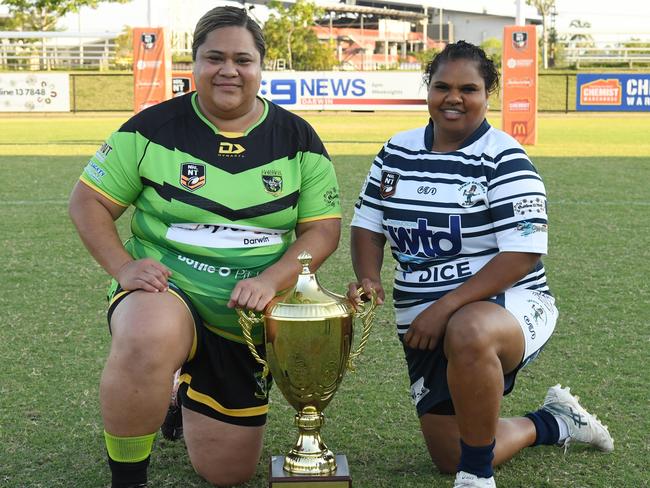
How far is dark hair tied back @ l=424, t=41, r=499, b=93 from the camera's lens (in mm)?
2592

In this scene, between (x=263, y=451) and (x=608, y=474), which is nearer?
(x=608, y=474)

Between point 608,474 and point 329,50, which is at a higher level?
point 329,50

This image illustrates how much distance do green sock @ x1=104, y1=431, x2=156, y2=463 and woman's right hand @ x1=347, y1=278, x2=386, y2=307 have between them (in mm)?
619

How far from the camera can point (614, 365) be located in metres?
3.81

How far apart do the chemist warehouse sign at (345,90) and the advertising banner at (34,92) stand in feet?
21.1

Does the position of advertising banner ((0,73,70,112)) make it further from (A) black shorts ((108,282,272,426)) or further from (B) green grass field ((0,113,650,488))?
(A) black shorts ((108,282,272,426))

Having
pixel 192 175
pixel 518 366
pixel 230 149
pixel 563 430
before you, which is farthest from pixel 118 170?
pixel 563 430

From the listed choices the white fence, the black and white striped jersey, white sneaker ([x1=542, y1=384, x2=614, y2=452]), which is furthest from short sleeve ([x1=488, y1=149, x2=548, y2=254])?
the white fence

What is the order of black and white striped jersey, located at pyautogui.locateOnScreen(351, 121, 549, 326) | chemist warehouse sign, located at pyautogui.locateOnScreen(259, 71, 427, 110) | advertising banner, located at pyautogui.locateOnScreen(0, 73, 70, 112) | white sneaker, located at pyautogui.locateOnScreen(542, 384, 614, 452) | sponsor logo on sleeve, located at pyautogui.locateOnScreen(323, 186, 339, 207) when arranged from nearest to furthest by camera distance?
black and white striped jersey, located at pyautogui.locateOnScreen(351, 121, 549, 326)
sponsor logo on sleeve, located at pyautogui.locateOnScreen(323, 186, 339, 207)
white sneaker, located at pyautogui.locateOnScreen(542, 384, 614, 452)
chemist warehouse sign, located at pyautogui.locateOnScreen(259, 71, 427, 110)
advertising banner, located at pyautogui.locateOnScreen(0, 73, 70, 112)

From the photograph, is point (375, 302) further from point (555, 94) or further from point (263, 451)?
point (555, 94)

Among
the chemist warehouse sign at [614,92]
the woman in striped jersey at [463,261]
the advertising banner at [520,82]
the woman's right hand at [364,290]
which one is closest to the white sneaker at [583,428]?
the woman in striped jersey at [463,261]

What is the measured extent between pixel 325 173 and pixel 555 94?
27.7 metres

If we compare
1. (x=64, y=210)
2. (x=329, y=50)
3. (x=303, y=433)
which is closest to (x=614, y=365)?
(x=303, y=433)

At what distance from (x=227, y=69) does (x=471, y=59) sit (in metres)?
0.64
